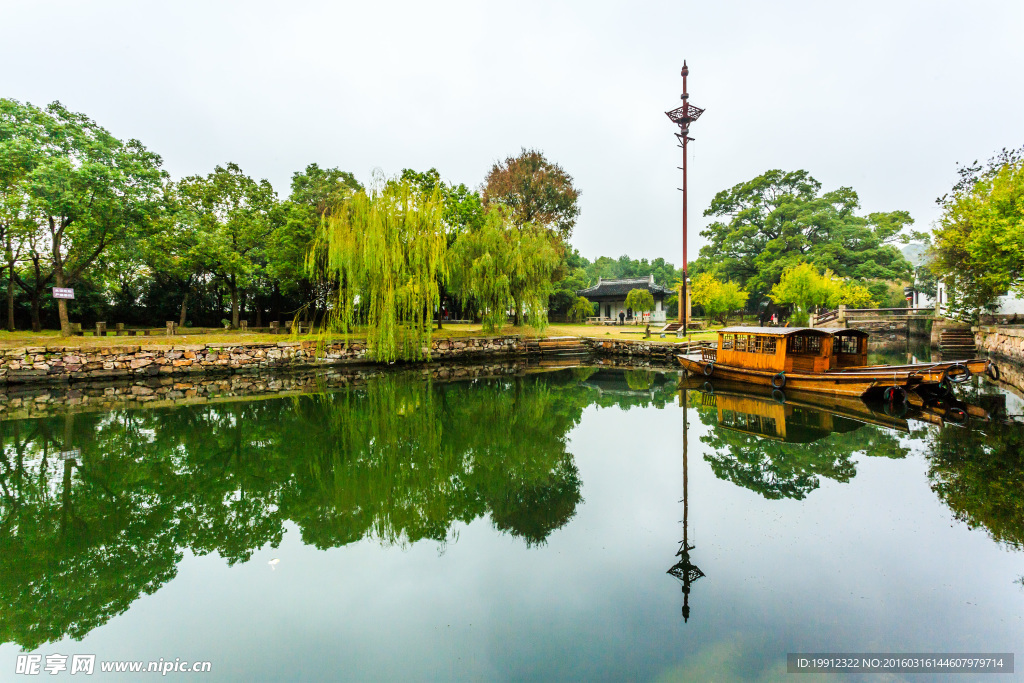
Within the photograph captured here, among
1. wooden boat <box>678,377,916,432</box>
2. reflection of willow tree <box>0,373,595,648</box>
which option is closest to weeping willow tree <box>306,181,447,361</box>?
reflection of willow tree <box>0,373,595,648</box>

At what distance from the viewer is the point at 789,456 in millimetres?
6633

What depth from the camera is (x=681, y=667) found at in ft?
8.82

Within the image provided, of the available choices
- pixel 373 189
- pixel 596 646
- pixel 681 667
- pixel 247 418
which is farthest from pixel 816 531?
pixel 373 189

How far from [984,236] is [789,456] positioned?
13288 millimetres

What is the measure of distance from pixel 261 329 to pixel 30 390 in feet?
31.4

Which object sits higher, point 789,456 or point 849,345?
point 849,345

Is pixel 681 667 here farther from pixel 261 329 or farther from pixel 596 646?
pixel 261 329

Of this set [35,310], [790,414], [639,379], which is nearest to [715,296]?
[639,379]

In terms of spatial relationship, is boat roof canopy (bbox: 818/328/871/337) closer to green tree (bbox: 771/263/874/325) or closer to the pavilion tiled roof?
green tree (bbox: 771/263/874/325)

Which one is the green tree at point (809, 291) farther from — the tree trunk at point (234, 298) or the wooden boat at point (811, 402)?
the tree trunk at point (234, 298)

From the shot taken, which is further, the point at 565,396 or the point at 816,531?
the point at 565,396

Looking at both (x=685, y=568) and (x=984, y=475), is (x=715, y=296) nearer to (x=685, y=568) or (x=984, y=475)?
(x=984, y=475)

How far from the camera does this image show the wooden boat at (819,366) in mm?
9906

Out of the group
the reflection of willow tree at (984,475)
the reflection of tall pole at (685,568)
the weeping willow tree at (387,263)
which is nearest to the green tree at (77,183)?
the weeping willow tree at (387,263)
